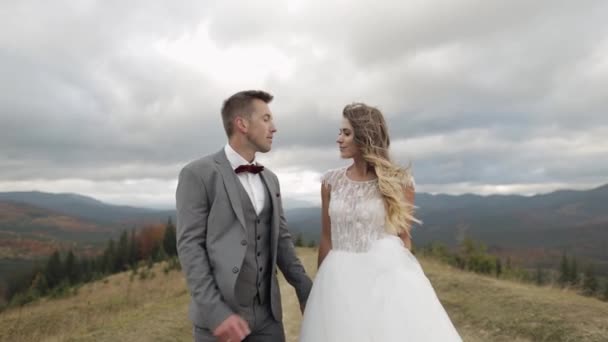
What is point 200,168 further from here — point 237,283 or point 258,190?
point 237,283

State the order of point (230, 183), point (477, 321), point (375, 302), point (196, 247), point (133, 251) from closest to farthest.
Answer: point (196, 247) < point (230, 183) < point (375, 302) < point (477, 321) < point (133, 251)

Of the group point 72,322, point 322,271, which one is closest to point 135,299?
point 72,322

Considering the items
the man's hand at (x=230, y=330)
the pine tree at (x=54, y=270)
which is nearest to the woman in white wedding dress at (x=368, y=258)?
the man's hand at (x=230, y=330)

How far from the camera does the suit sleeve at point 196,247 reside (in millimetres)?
2959

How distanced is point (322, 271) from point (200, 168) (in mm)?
1696

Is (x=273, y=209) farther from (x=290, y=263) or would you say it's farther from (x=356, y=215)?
(x=356, y=215)

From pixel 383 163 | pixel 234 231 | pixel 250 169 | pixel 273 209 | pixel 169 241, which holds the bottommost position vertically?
pixel 169 241

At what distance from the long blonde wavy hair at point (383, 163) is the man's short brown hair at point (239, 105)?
4.02 ft

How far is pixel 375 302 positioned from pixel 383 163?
139cm

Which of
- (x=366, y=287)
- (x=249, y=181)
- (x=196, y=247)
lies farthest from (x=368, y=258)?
(x=196, y=247)

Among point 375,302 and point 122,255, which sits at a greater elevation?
point 375,302

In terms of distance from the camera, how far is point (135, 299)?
13742mm

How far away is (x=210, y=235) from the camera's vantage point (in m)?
3.16

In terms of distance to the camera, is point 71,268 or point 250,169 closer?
point 250,169
